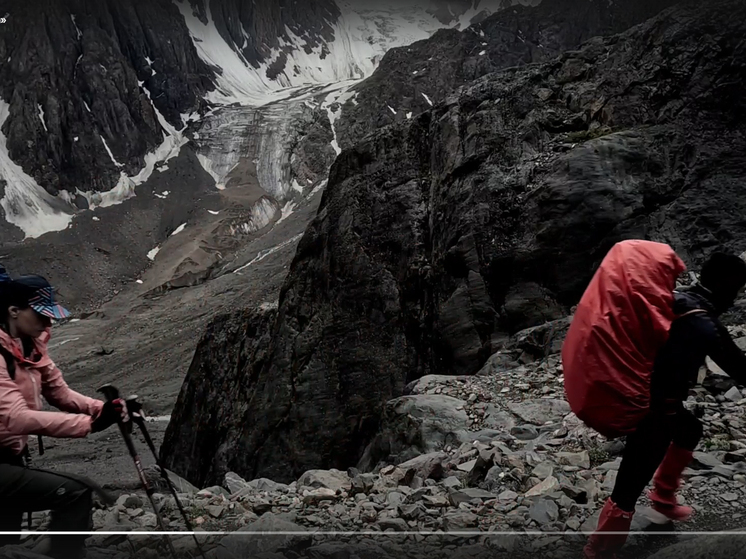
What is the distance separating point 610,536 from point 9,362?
3.41 metres

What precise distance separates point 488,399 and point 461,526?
176 inches

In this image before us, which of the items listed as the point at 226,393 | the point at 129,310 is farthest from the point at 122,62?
the point at 226,393

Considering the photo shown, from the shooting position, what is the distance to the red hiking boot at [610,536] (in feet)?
10.4

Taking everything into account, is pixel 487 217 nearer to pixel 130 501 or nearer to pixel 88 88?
pixel 130 501

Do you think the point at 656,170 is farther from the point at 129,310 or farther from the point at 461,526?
the point at 129,310

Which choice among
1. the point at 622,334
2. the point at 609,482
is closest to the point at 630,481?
the point at 622,334

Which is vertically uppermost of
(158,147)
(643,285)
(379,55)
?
(379,55)

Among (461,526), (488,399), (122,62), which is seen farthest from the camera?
(122,62)

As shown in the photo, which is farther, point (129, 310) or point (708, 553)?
point (129, 310)

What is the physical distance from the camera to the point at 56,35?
3686 inches

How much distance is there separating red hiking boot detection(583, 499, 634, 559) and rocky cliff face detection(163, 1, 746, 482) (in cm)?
841

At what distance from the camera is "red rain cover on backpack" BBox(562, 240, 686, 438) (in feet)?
9.75

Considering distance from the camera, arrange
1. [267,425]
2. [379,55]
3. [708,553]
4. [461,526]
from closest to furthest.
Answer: [708,553], [461,526], [267,425], [379,55]

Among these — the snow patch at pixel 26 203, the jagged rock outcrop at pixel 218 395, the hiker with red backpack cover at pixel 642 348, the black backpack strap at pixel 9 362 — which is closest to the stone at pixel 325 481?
the hiker with red backpack cover at pixel 642 348
